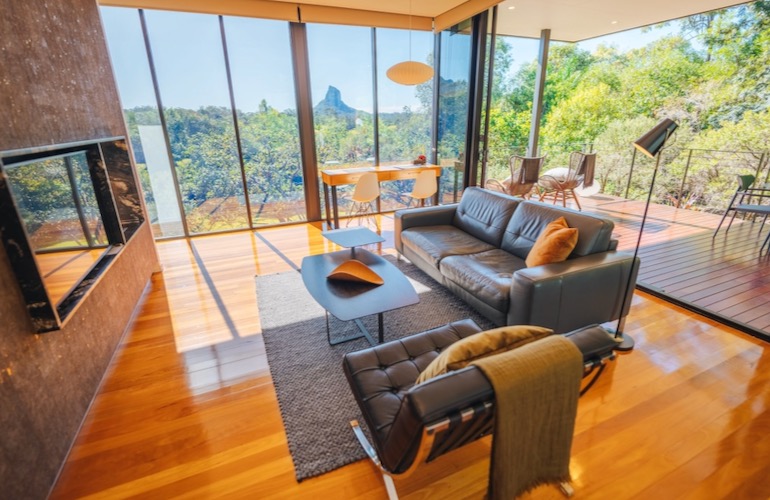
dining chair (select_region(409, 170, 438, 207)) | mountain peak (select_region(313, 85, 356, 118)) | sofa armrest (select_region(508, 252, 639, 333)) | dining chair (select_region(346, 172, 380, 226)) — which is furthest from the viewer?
mountain peak (select_region(313, 85, 356, 118))

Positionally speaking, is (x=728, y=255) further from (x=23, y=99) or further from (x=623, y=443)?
(x=23, y=99)

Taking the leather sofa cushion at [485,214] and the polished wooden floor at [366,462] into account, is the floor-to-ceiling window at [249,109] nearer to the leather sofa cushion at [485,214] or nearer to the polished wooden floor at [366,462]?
the leather sofa cushion at [485,214]

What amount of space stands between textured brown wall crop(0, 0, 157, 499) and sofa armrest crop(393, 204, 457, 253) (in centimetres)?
238

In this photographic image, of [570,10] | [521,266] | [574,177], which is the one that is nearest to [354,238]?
[521,266]

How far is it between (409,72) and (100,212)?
326 centimetres

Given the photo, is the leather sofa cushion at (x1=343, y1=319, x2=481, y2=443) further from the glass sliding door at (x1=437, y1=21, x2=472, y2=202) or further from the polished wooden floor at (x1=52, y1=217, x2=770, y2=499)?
the glass sliding door at (x1=437, y1=21, x2=472, y2=202)

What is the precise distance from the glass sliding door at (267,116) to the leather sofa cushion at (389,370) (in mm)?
3998

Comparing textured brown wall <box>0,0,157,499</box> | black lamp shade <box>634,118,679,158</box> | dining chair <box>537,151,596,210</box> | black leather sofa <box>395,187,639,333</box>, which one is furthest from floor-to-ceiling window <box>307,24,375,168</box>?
black lamp shade <box>634,118,679,158</box>

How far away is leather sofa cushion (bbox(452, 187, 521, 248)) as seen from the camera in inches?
120

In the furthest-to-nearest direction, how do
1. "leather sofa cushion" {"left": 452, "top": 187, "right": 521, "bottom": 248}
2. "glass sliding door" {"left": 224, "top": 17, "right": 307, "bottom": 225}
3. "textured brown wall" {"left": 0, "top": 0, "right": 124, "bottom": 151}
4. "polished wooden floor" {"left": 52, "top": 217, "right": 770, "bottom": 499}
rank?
1. "glass sliding door" {"left": 224, "top": 17, "right": 307, "bottom": 225}
2. "leather sofa cushion" {"left": 452, "top": 187, "right": 521, "bottom": 248}
3. "textured brown wall" {"left": 0, "top": 0, "right": 124, "bottom": 151}
4. "polished wooden floor" {"left": 52, "top": 217, "right": 770, "bottom": 499}

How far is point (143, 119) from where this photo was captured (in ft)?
13.6

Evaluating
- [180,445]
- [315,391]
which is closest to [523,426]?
[315,391]

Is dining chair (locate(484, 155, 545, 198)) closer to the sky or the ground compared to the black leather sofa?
closer to the sky

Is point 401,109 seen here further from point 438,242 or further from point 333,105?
point 438,242
